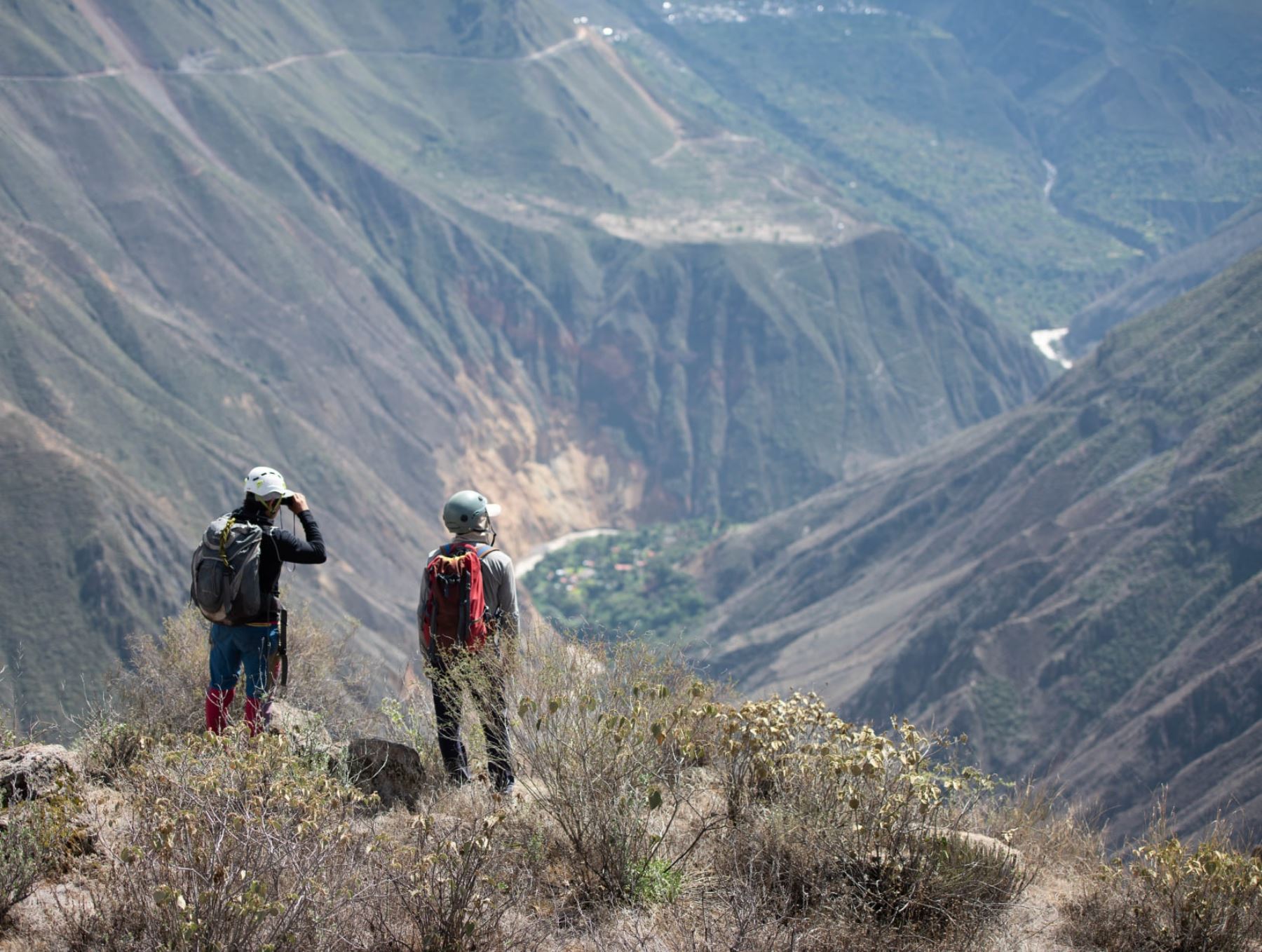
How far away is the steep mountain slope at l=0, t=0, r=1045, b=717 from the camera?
44.6 meters

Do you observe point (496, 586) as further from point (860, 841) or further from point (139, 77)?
point (139, 77)

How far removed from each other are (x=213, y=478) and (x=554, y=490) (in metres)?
26.0

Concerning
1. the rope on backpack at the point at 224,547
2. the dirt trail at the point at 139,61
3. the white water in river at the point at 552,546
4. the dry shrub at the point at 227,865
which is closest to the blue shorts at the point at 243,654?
the rope on backpack at the point at 224,547

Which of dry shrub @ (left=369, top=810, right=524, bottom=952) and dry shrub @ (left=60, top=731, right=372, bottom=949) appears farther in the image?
dry shrub @ (left=369, top=810, right=524, bottom=952)

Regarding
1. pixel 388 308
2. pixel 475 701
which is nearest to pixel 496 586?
pixel 475 701

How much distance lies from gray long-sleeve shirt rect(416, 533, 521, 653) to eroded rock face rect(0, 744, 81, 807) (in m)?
→ 2.22

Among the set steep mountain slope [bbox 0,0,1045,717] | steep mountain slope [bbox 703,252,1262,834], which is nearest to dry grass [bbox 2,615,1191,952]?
steep mountain slope [bbox 703,252,1262,834]

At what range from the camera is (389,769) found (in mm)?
7684

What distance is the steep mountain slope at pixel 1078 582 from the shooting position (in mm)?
30297

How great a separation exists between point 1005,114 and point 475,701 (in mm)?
169079

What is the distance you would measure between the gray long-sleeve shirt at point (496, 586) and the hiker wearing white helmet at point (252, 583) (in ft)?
2.80

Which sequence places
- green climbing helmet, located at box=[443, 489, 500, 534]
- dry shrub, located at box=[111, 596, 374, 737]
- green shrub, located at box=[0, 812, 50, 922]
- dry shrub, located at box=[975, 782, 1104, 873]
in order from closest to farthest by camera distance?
green shrub, located at box=[0, 812, 50, 922]
green climbing helmet, located at box=[443, 489, 500, 534]
dry shrub, located at box=[975, 782, 1104, 873]
dry shrub, located at box=[111, 596, 374, 737]

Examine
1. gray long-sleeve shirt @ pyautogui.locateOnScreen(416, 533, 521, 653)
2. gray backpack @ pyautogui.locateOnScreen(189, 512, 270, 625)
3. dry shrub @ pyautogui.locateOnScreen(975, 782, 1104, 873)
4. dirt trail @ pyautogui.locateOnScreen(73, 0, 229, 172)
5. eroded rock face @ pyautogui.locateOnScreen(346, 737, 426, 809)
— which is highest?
dirt trail @ pyautogui.locateOnScreen(73, 0, 229, 172)

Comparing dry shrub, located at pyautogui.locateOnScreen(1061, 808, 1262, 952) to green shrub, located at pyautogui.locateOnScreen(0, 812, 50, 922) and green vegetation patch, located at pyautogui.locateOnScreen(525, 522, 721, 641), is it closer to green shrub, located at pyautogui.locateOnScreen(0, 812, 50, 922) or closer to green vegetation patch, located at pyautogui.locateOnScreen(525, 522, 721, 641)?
green shrub, located at pyautogui.locateOnScreen(0, 812, 50, 922)
